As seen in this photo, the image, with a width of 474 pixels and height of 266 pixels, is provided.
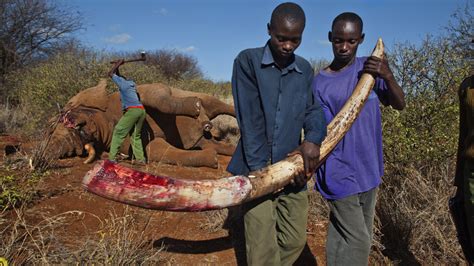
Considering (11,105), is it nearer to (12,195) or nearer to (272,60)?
(12,195)

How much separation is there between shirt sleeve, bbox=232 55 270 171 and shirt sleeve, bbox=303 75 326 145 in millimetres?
254

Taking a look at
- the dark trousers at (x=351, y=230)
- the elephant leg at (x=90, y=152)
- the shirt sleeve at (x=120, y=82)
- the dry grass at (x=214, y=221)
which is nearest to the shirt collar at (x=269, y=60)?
the dark trousers at (x=351, y=230)

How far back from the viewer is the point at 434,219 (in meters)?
3.42

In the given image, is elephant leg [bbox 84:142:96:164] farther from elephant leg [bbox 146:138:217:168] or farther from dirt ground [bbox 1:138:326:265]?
dirt ground [bbox 1:138:326:265]

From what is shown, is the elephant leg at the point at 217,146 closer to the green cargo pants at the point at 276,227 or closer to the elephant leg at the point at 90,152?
the elephant leg at the point at 90,152

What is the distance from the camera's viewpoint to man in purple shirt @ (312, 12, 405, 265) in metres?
2.42

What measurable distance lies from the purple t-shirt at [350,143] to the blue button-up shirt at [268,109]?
0.63ft

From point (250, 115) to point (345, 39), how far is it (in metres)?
0.73

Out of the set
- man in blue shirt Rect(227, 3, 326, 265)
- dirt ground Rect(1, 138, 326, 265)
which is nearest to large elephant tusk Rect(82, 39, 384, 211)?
man in blue shirt Rect(227, 3, 326, 265)

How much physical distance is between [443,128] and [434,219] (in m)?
0.95

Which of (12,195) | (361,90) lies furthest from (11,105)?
(361,90)

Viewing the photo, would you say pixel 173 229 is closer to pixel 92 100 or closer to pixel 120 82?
pixel 120 82

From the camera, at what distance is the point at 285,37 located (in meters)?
2.23

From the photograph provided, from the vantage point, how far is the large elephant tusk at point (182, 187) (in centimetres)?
186
